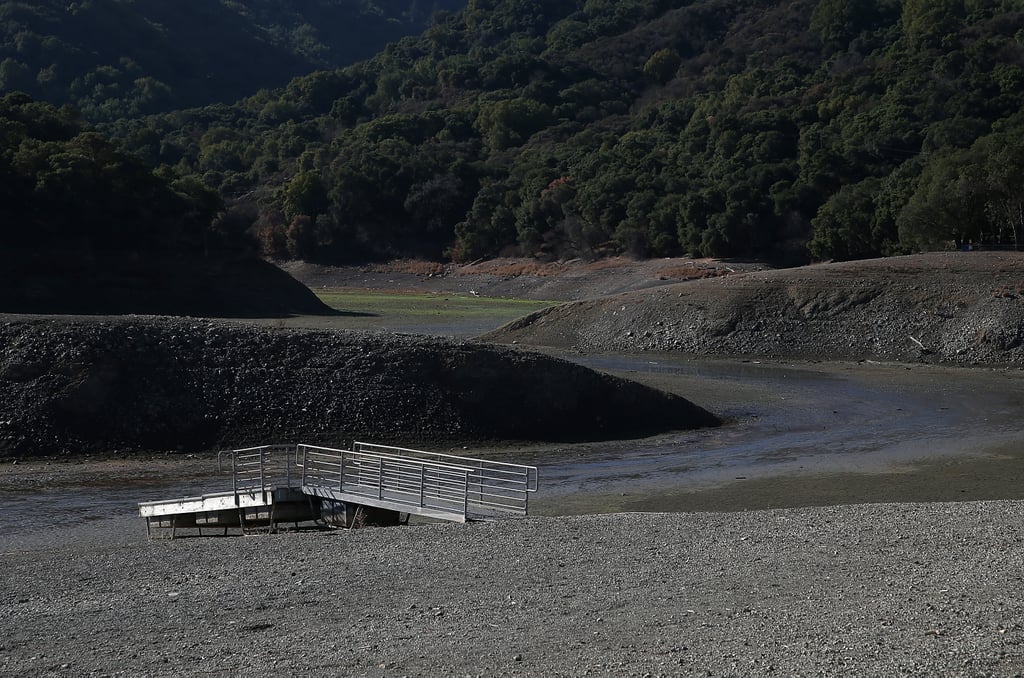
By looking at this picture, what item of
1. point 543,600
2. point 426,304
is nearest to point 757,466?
point 543,600

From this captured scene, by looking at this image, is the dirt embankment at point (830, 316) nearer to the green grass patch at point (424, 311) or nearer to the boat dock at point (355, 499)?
the green grass patch at point (424, 311)

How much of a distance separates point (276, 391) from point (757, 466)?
11.6 metres

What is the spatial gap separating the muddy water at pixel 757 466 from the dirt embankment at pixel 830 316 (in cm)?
844

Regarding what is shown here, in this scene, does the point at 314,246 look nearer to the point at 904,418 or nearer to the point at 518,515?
the point at 904,418

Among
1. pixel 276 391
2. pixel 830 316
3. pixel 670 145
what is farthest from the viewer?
pixel 670 145

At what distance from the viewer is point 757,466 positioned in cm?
2758

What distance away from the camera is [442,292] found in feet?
351

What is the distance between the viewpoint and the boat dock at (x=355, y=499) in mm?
21109

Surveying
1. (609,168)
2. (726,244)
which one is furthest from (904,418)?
(609,168)

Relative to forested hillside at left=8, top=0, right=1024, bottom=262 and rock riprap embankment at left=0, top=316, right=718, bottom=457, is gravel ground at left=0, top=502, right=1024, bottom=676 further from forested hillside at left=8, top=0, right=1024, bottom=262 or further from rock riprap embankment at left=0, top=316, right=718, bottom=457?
forested hillside at left=8, top=0, right=1024, bottom=262

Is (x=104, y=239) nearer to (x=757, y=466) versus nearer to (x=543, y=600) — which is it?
(x=757, y=466)

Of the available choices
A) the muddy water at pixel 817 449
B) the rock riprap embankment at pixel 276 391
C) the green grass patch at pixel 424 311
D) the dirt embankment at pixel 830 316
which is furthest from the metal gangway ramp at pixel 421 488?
the green grass patch at pixel 424 311

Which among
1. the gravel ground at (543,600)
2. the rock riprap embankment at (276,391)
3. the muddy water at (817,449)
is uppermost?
the rock riprap embankment at (276,391)

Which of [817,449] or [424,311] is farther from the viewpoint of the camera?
[424,311]
